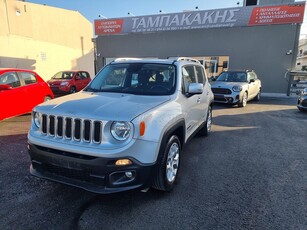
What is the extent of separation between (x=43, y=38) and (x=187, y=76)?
59.5 feet

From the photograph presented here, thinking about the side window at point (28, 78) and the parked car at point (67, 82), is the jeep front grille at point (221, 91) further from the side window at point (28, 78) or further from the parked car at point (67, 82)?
the parked car at point (67, 82)

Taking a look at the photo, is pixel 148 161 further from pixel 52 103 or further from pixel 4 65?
pixel 4 65

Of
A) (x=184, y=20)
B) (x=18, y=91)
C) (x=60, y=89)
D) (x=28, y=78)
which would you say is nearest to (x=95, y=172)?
(x=18, y=91)

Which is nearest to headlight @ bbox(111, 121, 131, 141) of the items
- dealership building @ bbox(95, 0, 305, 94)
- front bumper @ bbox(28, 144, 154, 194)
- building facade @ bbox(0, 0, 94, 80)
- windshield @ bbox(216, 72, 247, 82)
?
front bumper @ bbox(28, 144, 154, 194)

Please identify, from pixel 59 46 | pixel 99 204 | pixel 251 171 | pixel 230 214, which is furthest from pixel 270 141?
pixel 59 46

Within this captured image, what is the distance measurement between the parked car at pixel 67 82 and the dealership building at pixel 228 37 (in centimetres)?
600

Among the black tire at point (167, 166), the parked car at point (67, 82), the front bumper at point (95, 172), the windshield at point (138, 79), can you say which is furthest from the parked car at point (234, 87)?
the front bumper at point (95, 172)

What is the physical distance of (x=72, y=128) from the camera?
8.47 feet

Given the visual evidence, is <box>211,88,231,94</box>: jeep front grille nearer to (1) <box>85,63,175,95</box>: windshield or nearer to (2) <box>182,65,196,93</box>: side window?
(2) <box>182,65,196,93</box>: side window

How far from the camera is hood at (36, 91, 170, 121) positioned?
2.50m

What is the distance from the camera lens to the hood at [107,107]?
8.20ft

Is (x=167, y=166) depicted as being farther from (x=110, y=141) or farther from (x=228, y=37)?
(x=228, y=37)

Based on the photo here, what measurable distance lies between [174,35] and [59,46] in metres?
10.6

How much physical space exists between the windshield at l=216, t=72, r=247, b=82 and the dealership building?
4786 millimetres
